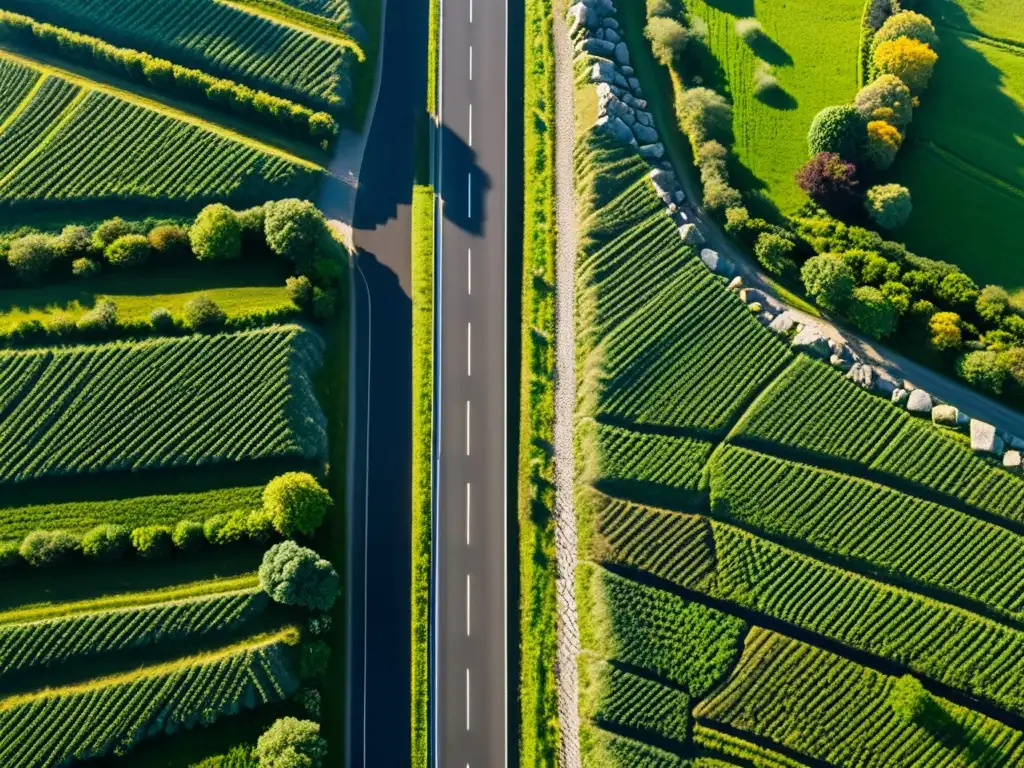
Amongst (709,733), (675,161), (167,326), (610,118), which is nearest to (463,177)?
(610,118)

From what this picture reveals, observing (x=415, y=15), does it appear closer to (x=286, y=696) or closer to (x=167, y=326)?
(x=167, y=326)

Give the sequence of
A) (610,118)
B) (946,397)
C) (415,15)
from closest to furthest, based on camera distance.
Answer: (946,397) < (610,118) < (415,15)

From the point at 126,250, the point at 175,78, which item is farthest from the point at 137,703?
the point at 175,78

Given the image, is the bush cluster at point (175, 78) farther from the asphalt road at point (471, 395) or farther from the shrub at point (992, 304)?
the shrub at point (992, 304)

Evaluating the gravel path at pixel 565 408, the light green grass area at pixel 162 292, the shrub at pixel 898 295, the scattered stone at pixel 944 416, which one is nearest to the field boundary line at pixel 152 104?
the light green grass area at pixel 162 292

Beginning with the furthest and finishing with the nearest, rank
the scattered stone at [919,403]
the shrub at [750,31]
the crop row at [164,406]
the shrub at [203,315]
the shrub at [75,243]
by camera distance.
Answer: the shrub at [750,31] < the shrub at [75,243] < the shrub at [203,315] < the scattered stone at [919,403] < the crop row at [164,406]

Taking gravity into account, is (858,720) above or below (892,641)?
below

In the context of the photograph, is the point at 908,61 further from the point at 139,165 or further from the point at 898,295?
the point at 139,165
